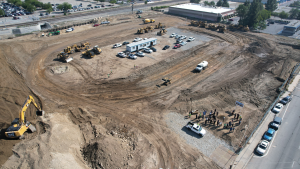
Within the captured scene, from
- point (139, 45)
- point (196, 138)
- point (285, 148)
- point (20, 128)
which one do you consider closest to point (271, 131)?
point (285, 148)

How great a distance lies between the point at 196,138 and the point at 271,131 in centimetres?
1184

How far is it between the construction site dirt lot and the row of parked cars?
237cm

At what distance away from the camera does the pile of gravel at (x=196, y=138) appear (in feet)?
84.8

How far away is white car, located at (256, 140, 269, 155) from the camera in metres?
24.8

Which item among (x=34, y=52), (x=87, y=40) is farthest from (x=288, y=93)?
(x=34, y=52)

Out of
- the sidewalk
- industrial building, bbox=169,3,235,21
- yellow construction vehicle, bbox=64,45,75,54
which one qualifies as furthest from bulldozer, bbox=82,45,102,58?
industrial building, bbox=169,3,235,21

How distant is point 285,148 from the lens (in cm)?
2616

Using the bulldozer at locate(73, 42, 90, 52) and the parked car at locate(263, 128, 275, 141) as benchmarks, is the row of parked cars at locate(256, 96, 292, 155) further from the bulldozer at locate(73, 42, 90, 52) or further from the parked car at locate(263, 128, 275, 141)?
the bulldozer at locate(73, 42, 90, 52)

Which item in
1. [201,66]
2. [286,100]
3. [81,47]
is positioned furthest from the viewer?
[81,47]

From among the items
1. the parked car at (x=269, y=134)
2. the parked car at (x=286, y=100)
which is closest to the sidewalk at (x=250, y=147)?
the parked car at (x=269, y=134)

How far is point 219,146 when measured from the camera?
26125 mm

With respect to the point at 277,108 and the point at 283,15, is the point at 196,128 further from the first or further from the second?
the point at 283,15

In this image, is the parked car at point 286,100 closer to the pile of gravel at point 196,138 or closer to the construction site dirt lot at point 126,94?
the construction site dirt lot at point 126,94

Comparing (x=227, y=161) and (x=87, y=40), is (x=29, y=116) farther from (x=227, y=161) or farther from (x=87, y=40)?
(x=87, y=40)
